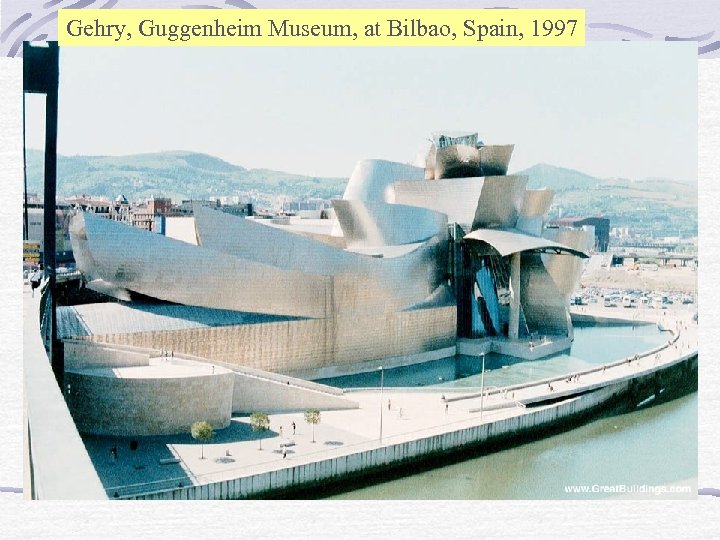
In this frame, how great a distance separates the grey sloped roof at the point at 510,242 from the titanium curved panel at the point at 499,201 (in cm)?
52

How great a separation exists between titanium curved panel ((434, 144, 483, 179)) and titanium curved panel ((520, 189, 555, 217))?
8.79 ft

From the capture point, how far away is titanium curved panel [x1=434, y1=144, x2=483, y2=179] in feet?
96.8

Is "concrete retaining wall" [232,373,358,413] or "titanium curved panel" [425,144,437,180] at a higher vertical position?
"titanium curved panel" [425,144,437,180]

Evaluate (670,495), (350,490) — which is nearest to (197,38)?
(350,490)

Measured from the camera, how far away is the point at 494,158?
2948cm

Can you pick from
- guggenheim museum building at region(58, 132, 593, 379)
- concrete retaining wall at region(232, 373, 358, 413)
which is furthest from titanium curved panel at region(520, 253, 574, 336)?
concrete retaining wall at region(232, 373, 358, 413)

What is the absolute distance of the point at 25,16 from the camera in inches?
444

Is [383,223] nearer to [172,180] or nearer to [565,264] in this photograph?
[565,264]

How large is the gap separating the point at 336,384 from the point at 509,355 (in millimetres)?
8071

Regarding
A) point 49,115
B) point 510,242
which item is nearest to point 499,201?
point 510,242

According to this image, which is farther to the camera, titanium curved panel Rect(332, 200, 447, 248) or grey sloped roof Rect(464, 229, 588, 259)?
grey sloped roof Rect(464, 229, 588, 259)

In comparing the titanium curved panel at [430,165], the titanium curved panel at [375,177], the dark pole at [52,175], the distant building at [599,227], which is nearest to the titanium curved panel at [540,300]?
the titanium curved panel at [430,165]

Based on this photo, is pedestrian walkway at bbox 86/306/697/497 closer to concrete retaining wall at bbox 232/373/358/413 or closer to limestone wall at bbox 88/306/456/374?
concrete retaining wall at bbox 232/373/358/413

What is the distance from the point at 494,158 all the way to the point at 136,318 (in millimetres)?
15950
